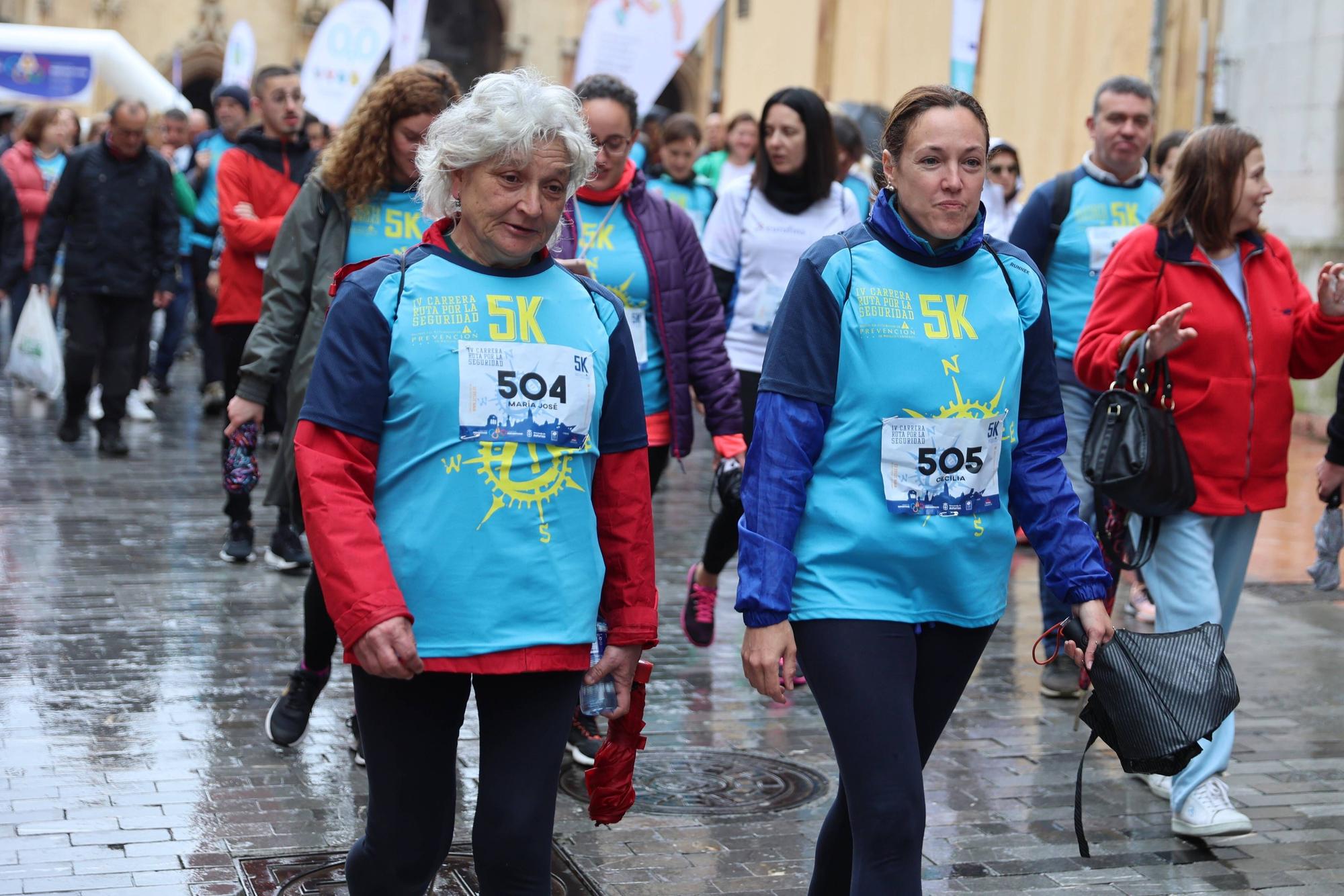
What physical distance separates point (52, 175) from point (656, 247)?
11.3 metres

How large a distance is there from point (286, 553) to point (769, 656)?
17.7 feet

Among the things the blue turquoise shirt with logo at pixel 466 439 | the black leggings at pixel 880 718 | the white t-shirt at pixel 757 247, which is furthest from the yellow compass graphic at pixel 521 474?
the white t-shirt at pixel 757 247

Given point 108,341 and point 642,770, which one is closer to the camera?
point 642,770

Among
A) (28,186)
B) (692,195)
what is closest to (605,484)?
(692,195)

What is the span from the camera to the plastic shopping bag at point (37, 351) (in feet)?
41.0

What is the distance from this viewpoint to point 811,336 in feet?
11.6

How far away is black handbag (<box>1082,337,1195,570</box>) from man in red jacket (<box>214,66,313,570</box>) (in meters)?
3.96

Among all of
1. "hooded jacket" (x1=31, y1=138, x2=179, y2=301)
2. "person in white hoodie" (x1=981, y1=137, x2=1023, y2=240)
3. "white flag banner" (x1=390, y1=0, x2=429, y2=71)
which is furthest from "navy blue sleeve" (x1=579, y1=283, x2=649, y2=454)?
"white flag banner" (x1=390, y1=0, x2=429, y2=71)

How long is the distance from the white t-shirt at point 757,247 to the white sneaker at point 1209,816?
2.75m

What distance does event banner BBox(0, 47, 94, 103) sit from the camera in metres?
23.8

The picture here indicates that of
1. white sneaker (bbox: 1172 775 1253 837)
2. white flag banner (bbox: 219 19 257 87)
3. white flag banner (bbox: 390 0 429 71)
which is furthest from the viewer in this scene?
white flag banner (bbox: 219 19 257 87)

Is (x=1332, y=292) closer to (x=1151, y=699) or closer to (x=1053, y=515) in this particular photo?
(x=1151, y=699)

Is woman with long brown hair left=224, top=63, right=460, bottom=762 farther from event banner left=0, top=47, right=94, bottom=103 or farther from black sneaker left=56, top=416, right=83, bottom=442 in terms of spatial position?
event banner left=0, top=47, right=94, bottom=103

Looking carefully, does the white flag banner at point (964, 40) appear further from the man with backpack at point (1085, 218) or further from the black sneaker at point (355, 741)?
the black sneaker at point (355, 741)
